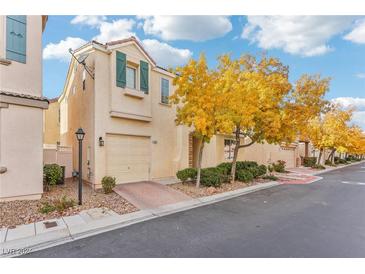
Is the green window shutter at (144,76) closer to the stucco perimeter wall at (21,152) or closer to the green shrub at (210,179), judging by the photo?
the stucco perimeter wall at (21,152)

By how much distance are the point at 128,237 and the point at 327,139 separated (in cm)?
2477

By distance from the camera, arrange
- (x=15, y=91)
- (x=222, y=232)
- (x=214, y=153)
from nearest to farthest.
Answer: (x=222, y=232), (x=15, y=91), (x=214, y=153)

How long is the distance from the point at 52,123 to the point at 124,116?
1132cm

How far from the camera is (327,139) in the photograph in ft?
74.3

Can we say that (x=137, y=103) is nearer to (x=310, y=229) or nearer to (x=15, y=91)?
(x=15, y=91)

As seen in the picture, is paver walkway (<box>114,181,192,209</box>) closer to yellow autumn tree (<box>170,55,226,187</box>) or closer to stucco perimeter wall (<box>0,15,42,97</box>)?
yellow autumn tree (<box>170,55,226,187</box>)

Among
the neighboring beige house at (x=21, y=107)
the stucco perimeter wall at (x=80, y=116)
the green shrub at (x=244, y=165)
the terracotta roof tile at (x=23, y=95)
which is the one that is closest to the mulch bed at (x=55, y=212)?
the neighboring beige house at (x=21, y=107)

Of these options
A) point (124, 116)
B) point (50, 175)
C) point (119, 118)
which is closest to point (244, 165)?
point (124, 116)

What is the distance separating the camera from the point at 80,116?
11000mm

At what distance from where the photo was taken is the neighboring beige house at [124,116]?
9.34 m

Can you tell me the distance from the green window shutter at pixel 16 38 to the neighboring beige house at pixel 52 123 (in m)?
11.4
